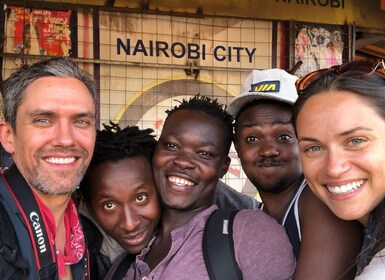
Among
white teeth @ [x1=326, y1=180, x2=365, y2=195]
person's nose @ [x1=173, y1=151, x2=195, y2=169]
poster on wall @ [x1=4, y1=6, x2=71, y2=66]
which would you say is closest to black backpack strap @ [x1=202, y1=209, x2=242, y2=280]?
person's nose @ [x1=173, y1=151, x2=195, y2=169]

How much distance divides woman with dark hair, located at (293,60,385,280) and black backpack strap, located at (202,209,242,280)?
0.44 meters

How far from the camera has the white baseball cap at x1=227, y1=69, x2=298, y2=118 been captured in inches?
98.5

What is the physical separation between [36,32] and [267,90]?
3.30 m

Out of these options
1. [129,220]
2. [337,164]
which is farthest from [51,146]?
[337,164]

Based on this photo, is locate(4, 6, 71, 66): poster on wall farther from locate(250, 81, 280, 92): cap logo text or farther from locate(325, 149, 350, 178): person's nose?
locate(325, 149, 350, 178): person's nose

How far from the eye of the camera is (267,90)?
8.36ft

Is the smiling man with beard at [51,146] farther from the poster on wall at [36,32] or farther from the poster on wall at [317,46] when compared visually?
the poster on wall at [317,46]

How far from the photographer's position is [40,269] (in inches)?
80.4

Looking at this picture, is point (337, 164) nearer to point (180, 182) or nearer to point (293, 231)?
point (293, 231)

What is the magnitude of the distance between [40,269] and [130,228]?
Answer: 1.70ft

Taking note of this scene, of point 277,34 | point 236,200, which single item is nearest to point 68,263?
point 236,200

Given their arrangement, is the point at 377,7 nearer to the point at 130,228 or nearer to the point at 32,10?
the point at 32,10

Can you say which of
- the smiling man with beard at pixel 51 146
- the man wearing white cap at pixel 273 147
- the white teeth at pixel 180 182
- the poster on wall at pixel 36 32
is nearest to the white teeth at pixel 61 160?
the smiling man with beard at pixel 51 146

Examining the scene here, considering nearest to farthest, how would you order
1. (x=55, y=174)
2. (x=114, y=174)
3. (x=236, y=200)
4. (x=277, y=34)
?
(x=55, y=174)
(x=114, y=174)
(x=236, y=200)
(x=277, y=34)
